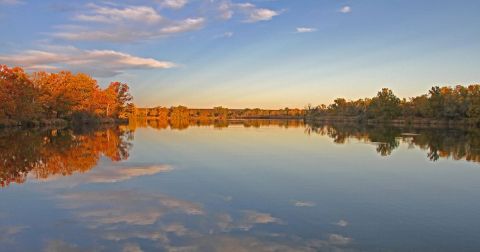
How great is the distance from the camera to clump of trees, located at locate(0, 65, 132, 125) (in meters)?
45.1

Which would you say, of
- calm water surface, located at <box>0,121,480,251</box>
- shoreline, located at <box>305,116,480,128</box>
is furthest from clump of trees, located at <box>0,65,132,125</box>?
shoreline, located at <box>305,116,480,128</box>

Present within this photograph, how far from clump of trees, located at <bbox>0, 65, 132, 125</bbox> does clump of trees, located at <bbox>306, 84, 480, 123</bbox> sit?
65.1 meters

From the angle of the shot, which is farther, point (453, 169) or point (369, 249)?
point (453, 169)

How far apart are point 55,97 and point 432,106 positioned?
72.6 meters

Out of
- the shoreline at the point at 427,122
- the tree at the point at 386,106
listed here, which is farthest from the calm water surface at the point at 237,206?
the tree at the point at 386,106

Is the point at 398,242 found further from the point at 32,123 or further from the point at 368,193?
the point at 32,123

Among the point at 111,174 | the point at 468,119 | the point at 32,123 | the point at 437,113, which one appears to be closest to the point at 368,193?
the point at 111,174

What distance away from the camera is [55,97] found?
198 ft

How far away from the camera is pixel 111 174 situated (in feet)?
47.5

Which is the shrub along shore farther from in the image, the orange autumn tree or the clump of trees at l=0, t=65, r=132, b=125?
the orange autumn tree

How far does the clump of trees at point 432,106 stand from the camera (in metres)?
71.9

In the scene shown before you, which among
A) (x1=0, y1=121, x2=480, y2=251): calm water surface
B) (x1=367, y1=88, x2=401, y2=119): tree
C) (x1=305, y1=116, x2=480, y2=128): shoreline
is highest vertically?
(x1=367, y1=88, x2=401, y2=119): tree

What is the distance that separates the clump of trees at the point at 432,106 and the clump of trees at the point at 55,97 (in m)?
65.1

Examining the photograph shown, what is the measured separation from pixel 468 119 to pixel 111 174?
74302 mm
